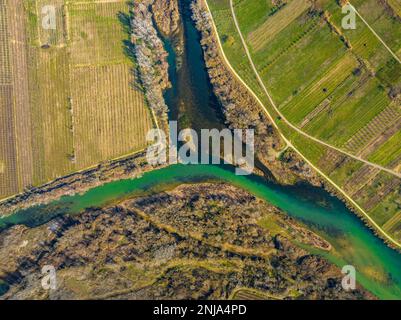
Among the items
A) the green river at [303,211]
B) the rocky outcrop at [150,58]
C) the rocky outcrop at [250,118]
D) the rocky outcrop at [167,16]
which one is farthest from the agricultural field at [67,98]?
the rocky outcrop at [250,118]

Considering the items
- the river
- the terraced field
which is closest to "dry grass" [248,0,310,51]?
the terraced field

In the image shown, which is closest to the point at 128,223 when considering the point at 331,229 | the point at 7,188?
the point at 7,188

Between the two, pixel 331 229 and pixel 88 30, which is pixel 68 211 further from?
pixel 331 229

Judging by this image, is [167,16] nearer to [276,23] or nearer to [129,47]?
[129,47]

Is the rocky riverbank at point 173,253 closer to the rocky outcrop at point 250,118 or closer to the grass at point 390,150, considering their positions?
the rocky outcrop at point 250,118

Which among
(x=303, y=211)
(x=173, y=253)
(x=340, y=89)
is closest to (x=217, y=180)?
(x=173, y=253)
